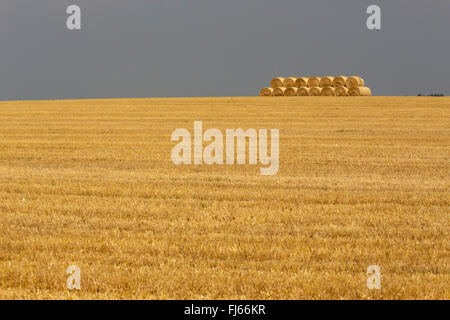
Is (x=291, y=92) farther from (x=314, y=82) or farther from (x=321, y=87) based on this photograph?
(x=321, y=87)

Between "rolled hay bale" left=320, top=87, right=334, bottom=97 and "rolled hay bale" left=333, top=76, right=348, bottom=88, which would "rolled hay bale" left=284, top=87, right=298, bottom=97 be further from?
"rolled hay bale" left=333, top=76, right=348, bottom=88

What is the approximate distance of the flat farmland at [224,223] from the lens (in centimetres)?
572

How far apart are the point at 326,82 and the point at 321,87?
65cm

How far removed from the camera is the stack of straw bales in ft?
152

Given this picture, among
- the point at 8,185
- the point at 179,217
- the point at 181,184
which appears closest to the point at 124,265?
the point at 179,217

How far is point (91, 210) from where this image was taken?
902 cm

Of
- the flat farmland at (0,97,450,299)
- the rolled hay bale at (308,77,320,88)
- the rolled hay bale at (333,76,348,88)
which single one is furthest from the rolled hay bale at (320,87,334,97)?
the flat farmland at (0,97,450,299)

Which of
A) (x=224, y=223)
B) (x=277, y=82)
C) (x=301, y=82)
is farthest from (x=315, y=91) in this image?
(x=224, y=223)

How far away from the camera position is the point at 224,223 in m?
8.15

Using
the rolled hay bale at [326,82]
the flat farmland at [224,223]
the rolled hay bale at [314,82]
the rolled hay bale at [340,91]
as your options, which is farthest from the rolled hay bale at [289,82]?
Result: the flat farmland at [224,223]

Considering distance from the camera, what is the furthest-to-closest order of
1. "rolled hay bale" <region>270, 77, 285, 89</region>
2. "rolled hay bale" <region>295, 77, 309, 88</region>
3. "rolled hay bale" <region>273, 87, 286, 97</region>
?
"rolled hay bale" <region>270, 77, 285, 89</region> < "rolled hay bale" <region>273, 87, 286, 97</region> < "rolled hay bale" <region>295, 77, 309, 88</region>
